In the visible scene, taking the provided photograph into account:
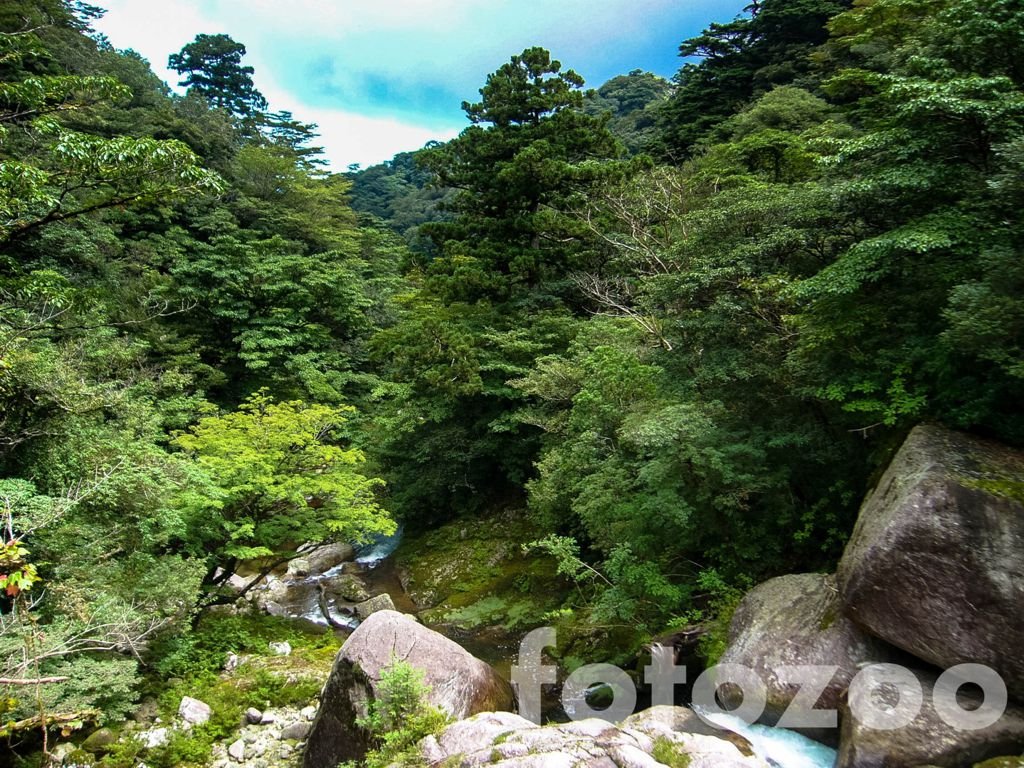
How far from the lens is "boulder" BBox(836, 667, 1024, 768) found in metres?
5.16

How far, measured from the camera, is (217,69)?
1732 inches

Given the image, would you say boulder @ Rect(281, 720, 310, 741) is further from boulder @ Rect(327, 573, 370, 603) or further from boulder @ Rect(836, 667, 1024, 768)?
boulder @ Rect(836, 667, 1024, 768)

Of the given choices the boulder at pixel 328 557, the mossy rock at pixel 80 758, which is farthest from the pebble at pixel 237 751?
the boulder at pixel 328 557

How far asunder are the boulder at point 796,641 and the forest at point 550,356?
1.04m

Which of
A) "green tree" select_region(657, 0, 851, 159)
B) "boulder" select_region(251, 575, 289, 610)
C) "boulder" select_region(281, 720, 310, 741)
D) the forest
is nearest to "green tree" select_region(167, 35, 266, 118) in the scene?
the forest

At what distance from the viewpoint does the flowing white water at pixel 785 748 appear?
6145 millimetres

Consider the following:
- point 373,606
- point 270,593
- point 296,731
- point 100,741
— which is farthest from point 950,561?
point 270,593

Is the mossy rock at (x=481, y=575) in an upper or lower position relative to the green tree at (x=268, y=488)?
lower

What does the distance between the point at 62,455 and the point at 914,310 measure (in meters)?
13.0

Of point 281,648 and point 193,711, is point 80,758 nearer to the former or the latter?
point 193,711

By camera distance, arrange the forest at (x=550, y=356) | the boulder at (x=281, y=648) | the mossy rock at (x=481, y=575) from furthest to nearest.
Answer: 1. the mossy rock at (x=481, y=575)
2. the boulder at (x=281, y=648)
3. the forest at (x=550, y=356)

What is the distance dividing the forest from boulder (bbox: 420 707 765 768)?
291cm

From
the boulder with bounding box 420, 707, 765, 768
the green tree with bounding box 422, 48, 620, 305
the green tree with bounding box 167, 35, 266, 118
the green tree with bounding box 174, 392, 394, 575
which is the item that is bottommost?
the boulder with bounding box 420, 707, 765, 768

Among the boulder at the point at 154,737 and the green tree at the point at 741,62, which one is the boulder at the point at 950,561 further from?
the green tree at the point at 741,62
